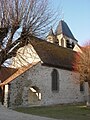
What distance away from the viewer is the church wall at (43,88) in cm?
2368

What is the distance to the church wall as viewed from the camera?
77.7ft

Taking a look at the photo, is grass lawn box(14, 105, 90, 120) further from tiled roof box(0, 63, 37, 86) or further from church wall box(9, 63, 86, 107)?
tiled roof box(0, 63, 37, 86)

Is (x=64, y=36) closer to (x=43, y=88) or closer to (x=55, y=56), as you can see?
(x=55, y=56)

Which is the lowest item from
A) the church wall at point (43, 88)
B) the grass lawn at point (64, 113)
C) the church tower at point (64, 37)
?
the grass lawn at point (64, 113)

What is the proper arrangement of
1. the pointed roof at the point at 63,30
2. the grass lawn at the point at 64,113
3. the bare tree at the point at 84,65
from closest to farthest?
1. the grass lawn at the point at 64,113
2. the bare tree at the point at 84,65
3. the pointed roof at the point at 63,30

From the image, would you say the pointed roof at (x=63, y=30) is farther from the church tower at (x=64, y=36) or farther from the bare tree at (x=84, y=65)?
the bare tree at (x=84, y=65)

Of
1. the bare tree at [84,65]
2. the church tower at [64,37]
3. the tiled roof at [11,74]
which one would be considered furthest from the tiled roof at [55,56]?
the church tower at [64,37]

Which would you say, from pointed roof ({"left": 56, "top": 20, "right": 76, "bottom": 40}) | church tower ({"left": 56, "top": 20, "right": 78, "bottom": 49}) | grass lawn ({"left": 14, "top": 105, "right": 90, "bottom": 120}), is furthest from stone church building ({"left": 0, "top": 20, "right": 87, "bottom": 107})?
pointed roof ({"left": 56, "top": 20, "right": 76, "bottom": 40})

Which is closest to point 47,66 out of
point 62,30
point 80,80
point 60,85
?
point 60,85

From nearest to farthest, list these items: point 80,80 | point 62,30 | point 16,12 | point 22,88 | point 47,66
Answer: point 16,12
point 22,88
point 47,66
point 80,80
point 62,30

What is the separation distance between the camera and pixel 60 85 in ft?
92.4

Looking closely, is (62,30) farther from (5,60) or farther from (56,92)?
(5,60)

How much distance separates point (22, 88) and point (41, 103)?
287 centimetres

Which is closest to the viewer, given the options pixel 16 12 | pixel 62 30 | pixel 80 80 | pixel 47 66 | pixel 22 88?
pixel 16 12
